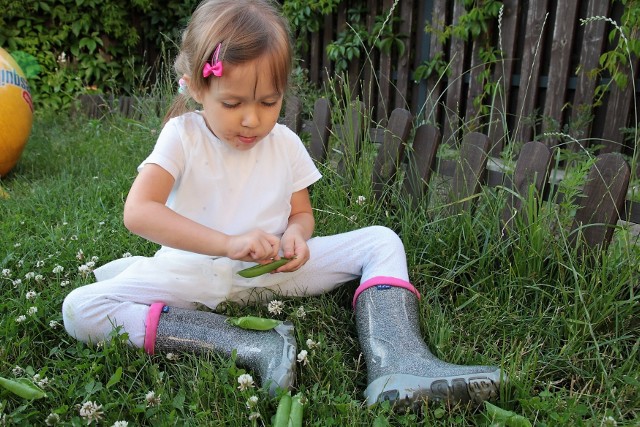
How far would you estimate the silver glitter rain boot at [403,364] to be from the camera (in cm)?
157

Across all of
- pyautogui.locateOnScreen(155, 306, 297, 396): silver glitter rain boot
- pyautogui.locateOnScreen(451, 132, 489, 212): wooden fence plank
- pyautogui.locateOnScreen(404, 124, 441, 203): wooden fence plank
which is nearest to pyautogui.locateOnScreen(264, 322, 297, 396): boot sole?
pyautogui.locateOnScreen(155, 306, 297, 396): silver glitter rain boot

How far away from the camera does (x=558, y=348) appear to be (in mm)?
1857

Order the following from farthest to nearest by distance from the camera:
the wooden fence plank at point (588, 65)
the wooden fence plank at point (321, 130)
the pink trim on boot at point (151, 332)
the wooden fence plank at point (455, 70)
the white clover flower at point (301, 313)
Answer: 1. the wooden fence plank at point (455, 70)
2. the wooden fence plank at point (588, 65)
3. the wooden fence plank at point (321, 130)
4. the white clover flower at point (301, 313)
5. the pink trim on boot at point (151, 332)

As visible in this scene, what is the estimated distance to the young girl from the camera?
5.74 ft

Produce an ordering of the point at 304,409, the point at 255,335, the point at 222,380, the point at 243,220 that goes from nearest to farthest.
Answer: the point at 304,409
the point at 222,380
the point at 255,335
the point at 243,220

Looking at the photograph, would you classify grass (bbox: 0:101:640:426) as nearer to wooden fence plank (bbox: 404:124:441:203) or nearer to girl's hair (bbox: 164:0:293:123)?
wooden fence plank (bbox: 404:124:441:203)

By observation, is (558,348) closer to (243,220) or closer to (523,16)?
(243,220)

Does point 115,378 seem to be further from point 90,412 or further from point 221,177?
point 221,177

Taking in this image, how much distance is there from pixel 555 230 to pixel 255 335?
113cm

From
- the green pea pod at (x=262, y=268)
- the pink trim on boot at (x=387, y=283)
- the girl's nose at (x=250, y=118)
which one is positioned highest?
the girl's nose at (x=250, y=118)

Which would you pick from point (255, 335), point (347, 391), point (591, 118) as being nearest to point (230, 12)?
point (255, 335)

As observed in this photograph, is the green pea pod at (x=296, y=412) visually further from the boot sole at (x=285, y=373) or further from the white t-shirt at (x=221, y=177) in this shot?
the white t-shirt at (x=221, y=177)

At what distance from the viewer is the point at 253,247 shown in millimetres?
1762

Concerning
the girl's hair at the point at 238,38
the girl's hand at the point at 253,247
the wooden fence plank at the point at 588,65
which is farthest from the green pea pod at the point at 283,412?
the wooden fence plank at the point at 588,65
